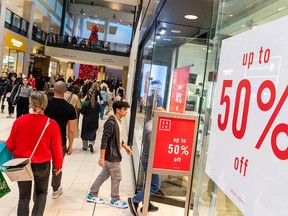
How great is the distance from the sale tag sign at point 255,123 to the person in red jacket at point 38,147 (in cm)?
190

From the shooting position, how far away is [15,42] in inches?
763

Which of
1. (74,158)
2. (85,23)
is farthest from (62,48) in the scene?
(74,158)

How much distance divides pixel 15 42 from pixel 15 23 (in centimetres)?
114

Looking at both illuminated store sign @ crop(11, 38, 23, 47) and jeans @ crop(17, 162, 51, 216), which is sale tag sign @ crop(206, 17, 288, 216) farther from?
illuminated store sign @ crop(11, 38, 23, 47)

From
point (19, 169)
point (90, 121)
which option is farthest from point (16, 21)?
point (19, 169)

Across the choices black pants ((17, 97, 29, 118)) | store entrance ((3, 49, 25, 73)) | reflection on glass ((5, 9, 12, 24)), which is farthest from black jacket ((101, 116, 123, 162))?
store entrance ((3, 49, 25, 73))

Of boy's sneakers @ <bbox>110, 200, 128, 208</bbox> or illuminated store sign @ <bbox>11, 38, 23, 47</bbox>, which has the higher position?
illuminated store sign @ <bbox>11, 38, 23, 47</bbox>

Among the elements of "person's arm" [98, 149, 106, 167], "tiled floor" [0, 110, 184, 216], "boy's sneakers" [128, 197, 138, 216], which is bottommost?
"tiled floor" [0, 110, 184, 216]

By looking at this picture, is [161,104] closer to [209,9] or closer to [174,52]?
[174,52]

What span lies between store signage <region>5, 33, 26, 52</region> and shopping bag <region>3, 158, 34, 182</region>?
16984mm

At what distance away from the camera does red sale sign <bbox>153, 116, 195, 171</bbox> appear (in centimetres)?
296

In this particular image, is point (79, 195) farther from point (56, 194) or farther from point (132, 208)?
point (132, 208)

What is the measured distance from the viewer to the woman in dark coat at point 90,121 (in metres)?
7.20

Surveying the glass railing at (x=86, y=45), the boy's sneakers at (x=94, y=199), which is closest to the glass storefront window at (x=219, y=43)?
the boy's sneakers at (x=94, y=199)
